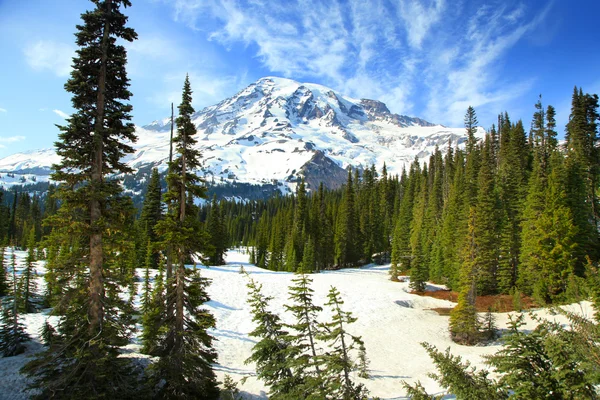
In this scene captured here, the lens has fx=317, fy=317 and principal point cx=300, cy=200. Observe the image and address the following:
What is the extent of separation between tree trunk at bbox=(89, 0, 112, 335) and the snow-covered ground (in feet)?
13.0

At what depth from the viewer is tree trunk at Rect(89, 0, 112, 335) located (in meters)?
11.0

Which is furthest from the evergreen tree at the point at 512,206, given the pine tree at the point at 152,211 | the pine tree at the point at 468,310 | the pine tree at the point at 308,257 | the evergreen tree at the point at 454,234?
the pine tree at the point at 152,211

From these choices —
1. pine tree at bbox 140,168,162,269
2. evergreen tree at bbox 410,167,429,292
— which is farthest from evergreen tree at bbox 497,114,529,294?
pine tree at bbox 140,168,162,269

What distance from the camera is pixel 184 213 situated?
1341 cm

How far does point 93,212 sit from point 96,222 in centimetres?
65

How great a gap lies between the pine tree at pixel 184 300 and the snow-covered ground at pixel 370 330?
531 cm

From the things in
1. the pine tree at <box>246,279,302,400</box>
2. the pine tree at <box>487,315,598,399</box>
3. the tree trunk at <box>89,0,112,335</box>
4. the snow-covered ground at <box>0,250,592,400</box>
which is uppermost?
the tree trunk at <box>89,0,112,335</box>

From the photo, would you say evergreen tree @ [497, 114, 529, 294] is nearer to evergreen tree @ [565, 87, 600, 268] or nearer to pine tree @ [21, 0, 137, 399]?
evergreen tree @ [565, 87, 600, 268]

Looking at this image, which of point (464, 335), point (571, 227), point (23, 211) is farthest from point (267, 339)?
point (23, 211)

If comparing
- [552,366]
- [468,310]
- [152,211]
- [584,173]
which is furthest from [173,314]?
[584,173]

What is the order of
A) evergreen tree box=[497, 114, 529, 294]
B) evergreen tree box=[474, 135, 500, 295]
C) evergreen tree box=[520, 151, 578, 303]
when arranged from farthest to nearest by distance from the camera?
evergreen tree box=[497, 114, 529, 294] < evergreen tree box=[474, 135, 500, 295] < evergreen tree box=[520, 151, 578, 303]

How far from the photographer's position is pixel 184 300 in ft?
42.2

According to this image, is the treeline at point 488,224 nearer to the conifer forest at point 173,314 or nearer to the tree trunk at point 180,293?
the conifer forest at point 173,314

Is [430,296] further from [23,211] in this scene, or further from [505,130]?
[23,211]
